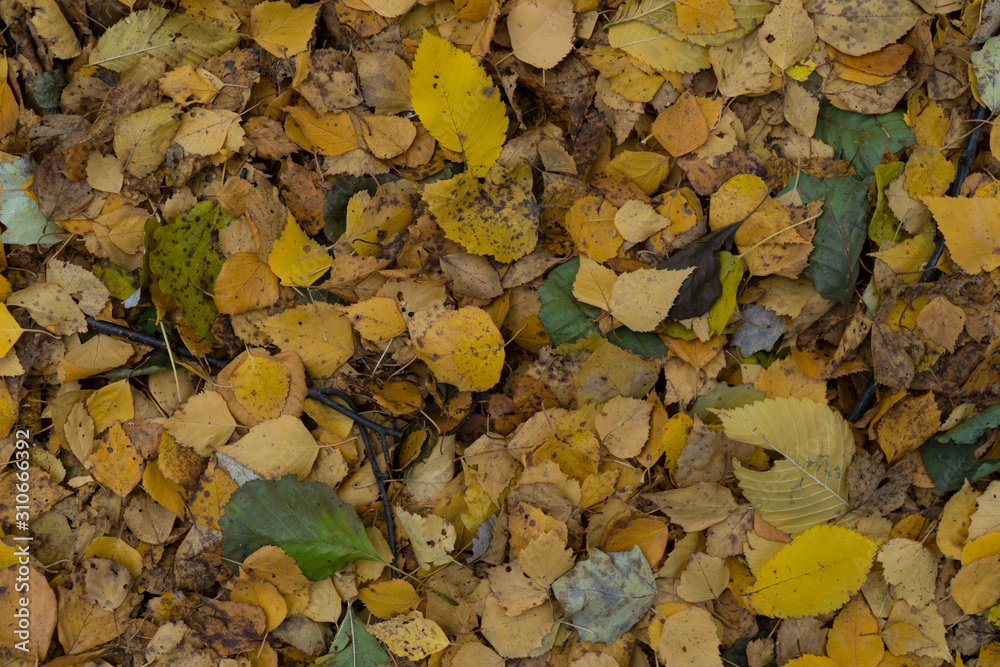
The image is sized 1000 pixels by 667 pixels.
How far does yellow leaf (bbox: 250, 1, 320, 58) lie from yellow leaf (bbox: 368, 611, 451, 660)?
1.34m

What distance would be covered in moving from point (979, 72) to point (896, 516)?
0.99 meters

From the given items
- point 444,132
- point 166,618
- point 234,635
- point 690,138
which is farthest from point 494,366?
point 166,618

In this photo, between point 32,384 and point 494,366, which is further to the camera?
point 32,384

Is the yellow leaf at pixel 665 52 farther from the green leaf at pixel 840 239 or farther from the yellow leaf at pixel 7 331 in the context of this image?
the yellow leaf at pixel 7 331

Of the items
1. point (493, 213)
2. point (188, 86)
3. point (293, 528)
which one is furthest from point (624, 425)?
point (188, 86)

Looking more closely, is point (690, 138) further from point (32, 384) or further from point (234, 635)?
point (32, 384)

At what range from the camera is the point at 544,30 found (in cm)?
143

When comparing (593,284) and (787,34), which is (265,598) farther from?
(787,34)

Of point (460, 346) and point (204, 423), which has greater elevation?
point (460, 346)

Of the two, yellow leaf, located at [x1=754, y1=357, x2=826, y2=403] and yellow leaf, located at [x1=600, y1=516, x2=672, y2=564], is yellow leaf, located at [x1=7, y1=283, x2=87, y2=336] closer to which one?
yellow leaf, located at [x1=600, y1=516, x2=672, y2=564]

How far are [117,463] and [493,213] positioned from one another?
1069mm

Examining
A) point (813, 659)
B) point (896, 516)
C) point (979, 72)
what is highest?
point (979, 72)

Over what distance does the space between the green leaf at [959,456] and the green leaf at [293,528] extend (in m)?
1.26

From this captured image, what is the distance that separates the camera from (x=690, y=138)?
1448 millimetres
